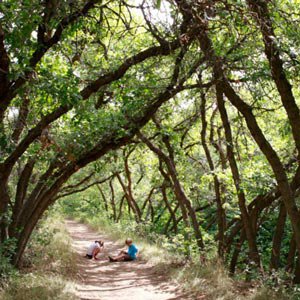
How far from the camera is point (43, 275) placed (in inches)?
329

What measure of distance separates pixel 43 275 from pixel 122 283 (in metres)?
2.26

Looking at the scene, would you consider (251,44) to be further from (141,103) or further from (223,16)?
(141,103)

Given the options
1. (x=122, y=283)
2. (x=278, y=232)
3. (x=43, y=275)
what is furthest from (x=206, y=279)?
(x=43, y=275)

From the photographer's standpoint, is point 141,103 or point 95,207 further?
point 95,207

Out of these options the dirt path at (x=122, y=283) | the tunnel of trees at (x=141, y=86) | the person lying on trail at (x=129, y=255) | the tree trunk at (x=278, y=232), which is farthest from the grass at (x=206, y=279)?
the tree trunk at (x=278, y=232)

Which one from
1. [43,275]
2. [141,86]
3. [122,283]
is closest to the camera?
[141,86]

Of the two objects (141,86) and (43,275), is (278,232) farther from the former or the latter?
(43,275)

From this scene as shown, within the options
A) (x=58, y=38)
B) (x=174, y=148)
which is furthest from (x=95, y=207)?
(x=58, y=38)

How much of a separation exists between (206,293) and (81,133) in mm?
3890

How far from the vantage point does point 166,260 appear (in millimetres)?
11430

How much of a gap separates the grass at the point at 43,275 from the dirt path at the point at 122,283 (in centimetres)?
44

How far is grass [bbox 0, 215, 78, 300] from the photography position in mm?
6613

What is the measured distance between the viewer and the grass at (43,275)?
6.61m

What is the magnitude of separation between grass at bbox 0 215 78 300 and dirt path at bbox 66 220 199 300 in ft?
1.43
